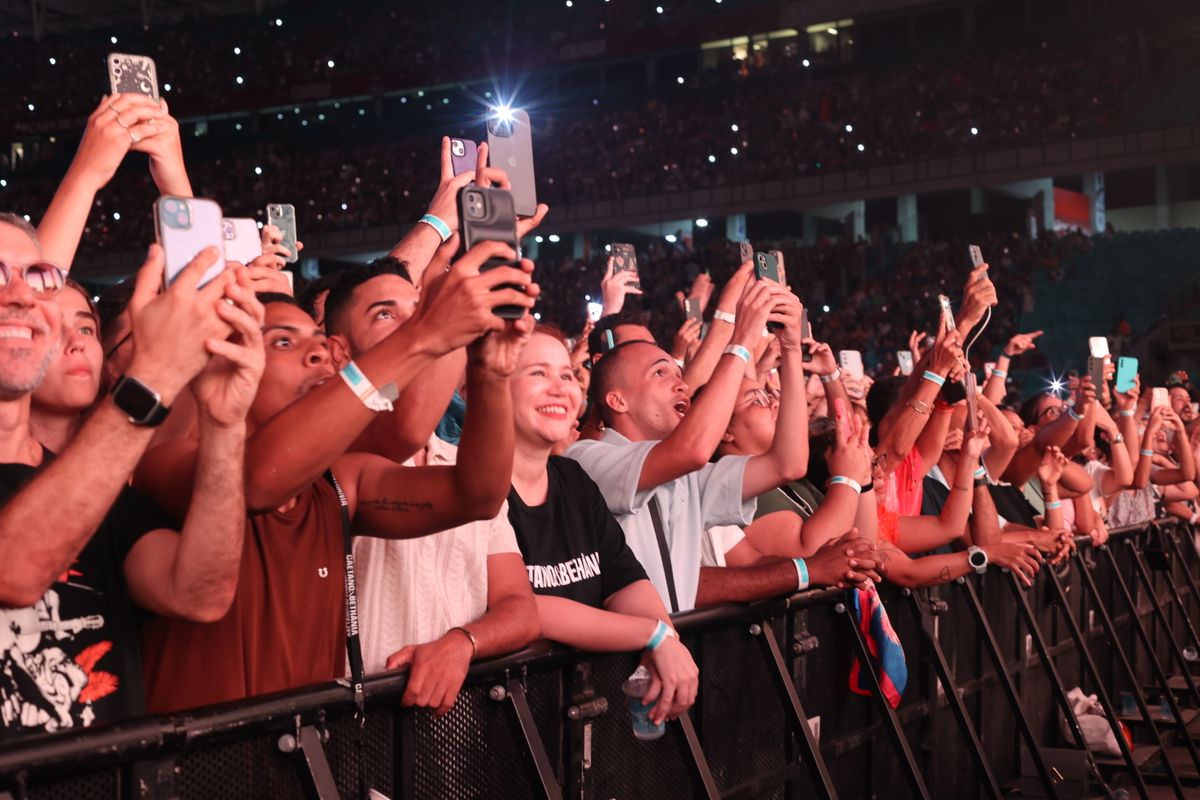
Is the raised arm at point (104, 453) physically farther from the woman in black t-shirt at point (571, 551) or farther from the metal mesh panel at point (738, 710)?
the metal mesh panel at point (738, 710)

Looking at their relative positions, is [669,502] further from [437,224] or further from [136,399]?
[136,399]

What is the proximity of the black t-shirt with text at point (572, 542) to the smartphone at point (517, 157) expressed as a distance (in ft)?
2.59

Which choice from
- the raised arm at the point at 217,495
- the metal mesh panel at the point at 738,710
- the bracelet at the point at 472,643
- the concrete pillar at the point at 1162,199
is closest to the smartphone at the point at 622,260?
the metal mesh panel at the point at 738,710

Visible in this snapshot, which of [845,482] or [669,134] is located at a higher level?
[669,134]

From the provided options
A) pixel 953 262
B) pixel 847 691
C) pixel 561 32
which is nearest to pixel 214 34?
pixel 561 32

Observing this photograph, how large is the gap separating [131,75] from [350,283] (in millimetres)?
668

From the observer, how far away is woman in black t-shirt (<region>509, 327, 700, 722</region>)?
109 inches

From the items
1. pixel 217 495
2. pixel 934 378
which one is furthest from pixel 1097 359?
pixel 217 495

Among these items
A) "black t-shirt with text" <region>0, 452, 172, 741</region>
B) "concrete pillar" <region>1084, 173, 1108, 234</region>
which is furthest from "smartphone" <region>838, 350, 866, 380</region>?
"concrete pillar" <region>1084, 173, 1108, 234</region>

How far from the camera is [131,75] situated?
2.40 meters

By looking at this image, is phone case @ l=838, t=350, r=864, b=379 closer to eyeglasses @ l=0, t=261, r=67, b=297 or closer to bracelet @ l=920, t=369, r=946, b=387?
bracelet @ l=920, t=369, r=946, b=387

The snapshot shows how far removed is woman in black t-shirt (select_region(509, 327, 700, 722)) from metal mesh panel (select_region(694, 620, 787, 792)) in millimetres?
327

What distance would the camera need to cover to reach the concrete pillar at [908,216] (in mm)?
27344

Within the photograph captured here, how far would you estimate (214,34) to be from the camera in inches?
1307
